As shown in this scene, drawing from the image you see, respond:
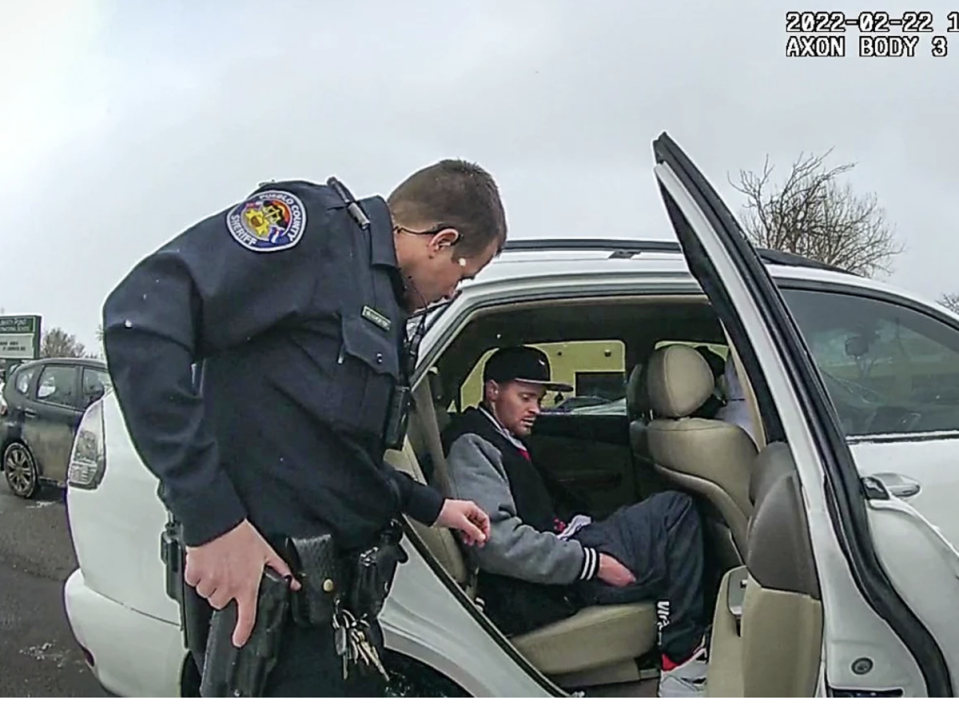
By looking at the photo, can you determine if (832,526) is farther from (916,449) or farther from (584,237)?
(584,237)

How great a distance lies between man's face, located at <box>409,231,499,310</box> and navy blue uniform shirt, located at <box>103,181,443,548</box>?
0.14ft

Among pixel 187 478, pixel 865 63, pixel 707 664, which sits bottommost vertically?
pixel 707 664

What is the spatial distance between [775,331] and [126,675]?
118cm

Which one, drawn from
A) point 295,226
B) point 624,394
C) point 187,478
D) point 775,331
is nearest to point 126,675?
point 187,478

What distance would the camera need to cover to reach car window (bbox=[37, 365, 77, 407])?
1508 mm

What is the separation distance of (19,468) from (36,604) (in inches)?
9.8

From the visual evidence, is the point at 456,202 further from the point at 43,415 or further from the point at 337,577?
the point at 43,415

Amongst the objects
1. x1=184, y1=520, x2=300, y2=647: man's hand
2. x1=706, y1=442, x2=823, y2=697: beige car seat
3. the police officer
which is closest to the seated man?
x1=706, y1=442, x2=823, y2=697: beige car seat

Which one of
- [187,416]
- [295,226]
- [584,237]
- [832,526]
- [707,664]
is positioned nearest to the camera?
[187,416]

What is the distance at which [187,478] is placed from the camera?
3.60 feet

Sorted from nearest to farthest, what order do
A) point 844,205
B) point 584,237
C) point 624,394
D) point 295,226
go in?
1. point 295,226
2. point 844,205
3. point 584,237
4. point 624,394

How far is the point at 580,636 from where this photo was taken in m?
1.86

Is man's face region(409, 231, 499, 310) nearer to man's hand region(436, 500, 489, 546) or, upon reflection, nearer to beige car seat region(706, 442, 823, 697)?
man's hand region(436, 500, 489, 546)

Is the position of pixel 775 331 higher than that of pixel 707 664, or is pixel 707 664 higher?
pixel 775 331
